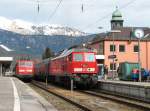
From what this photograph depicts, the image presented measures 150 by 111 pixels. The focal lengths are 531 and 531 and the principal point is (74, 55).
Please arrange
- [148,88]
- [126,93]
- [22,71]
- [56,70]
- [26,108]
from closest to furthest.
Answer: [26,108] < [148,88] < [126,93] < [56,70] < [22,71]

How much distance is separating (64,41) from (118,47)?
89.5 metres

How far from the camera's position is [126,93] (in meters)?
35.5

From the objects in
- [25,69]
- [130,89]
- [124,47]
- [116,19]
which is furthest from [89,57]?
[116,19]

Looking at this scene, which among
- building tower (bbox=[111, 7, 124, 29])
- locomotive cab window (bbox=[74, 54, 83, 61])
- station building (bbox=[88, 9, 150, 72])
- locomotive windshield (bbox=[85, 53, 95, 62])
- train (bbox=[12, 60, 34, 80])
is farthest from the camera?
building tower (bbox=[111, 7, 124, 29])

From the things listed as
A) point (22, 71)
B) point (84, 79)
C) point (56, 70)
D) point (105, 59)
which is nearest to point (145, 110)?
point (84, 79)

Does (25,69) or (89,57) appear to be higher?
(25,69)

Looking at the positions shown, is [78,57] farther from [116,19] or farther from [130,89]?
[116,19]

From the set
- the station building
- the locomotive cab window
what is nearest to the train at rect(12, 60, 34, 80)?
the locomotive cab window

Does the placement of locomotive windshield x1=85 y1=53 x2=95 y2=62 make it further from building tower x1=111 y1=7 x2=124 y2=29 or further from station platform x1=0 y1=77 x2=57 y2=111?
building tower x1=111 y1=7 x2=124 y2=29

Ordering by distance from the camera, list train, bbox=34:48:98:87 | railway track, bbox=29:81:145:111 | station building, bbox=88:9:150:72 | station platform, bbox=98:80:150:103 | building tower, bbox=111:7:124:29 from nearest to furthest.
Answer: railway track, bbox=29:81:145:111, station platform, bbox=98:80:150:103, train, bbox=34:48:98:87, station building, bbox=88:9:150:72, building tower, bbox=111:7:124:29

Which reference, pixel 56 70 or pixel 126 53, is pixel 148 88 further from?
pixel 126 53

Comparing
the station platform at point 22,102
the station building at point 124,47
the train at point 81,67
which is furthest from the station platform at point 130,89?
the station building at point 124,47

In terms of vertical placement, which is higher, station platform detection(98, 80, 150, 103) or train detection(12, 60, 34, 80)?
train detection(12, 60, 34, 80)

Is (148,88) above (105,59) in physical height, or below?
below
